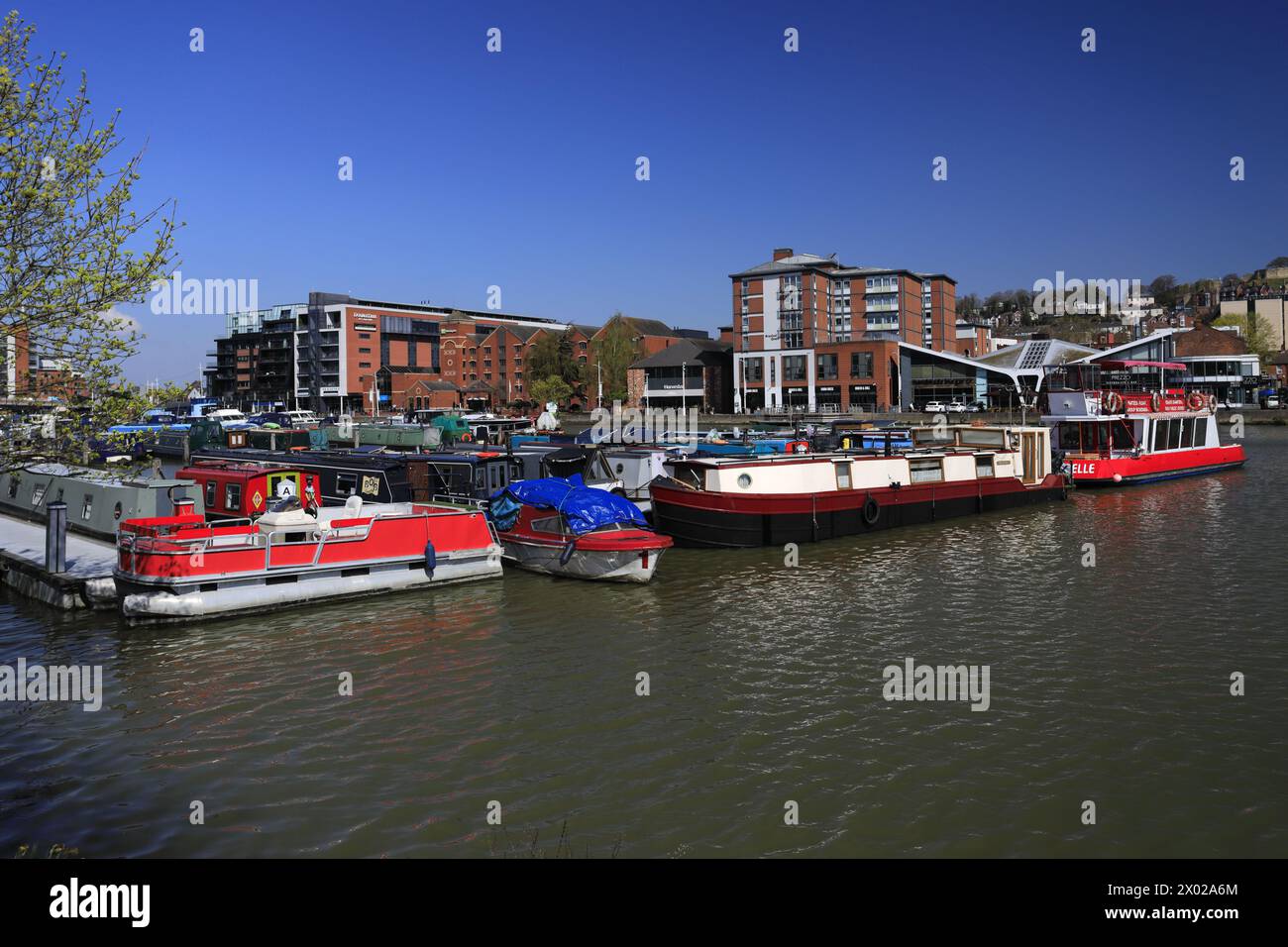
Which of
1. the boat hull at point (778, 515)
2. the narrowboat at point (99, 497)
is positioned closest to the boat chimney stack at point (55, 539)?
the narrowboat at point (99, 497)

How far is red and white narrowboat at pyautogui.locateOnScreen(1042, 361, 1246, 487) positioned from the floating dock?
4393 cm

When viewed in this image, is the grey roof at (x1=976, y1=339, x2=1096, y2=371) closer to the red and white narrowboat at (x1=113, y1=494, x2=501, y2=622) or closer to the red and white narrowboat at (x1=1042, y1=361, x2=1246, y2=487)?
the red and white narrowboat at (x1=1042, y1=361, x2=1246, y2=487)

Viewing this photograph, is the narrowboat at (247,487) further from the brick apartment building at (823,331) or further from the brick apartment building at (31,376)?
the brick apartment building at (823,331)

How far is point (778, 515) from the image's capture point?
1280 inches

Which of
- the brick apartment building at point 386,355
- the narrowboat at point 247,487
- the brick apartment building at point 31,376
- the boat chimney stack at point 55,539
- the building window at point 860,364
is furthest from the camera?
the brick apartment building at point 386,355

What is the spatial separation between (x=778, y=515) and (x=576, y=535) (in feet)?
30.8

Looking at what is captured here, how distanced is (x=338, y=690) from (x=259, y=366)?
172 m

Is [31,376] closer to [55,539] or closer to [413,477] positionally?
[55,539]

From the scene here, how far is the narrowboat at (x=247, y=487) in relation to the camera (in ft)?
98.4

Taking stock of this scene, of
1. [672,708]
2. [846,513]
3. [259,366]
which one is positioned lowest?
[672,708]

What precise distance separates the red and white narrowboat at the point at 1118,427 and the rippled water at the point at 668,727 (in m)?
25.1
